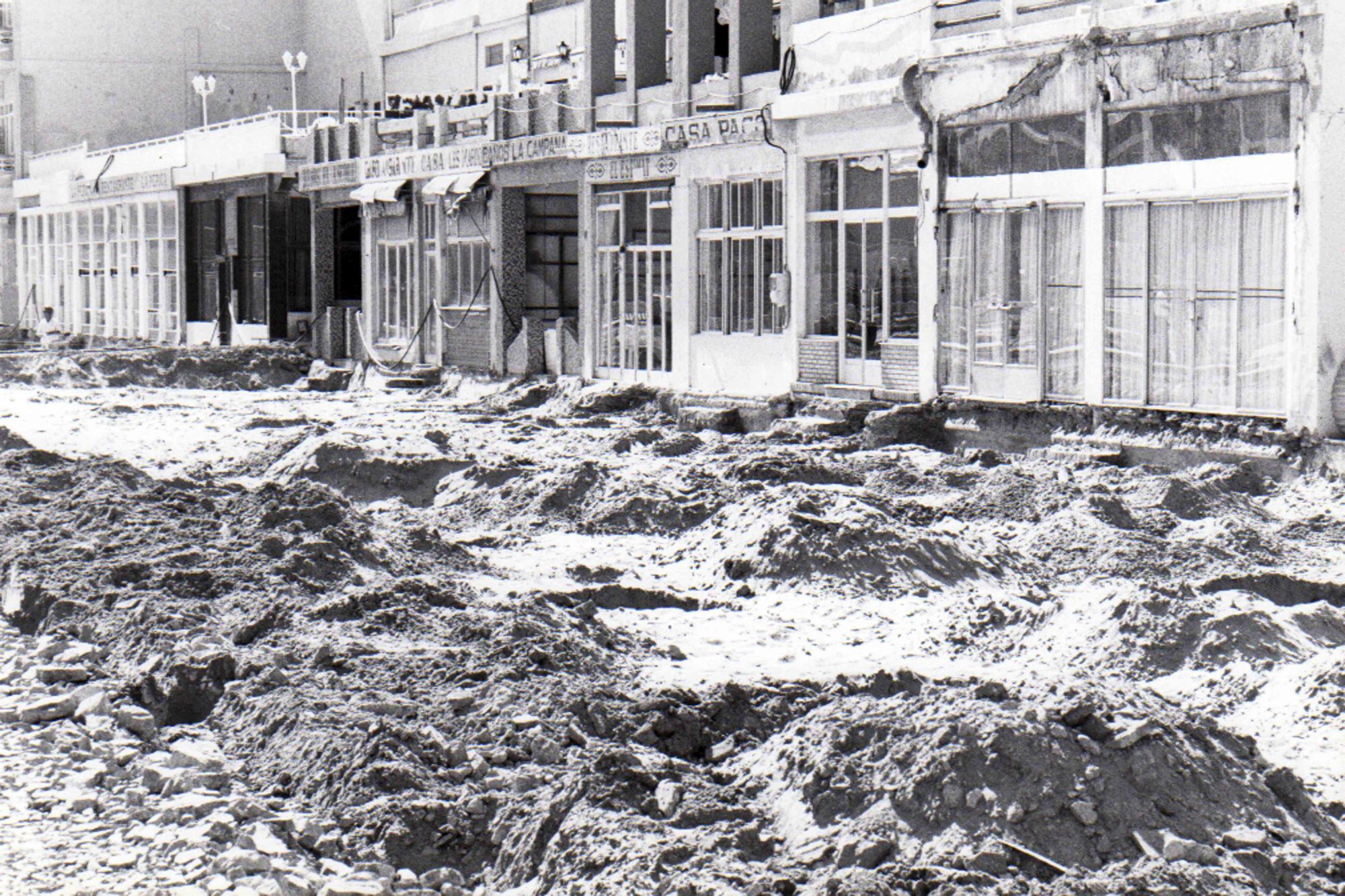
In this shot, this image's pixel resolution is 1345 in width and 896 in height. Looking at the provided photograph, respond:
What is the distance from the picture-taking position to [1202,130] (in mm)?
17359

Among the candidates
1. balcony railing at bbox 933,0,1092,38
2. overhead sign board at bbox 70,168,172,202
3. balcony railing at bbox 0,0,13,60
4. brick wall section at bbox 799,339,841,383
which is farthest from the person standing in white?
balcony railing at bbox 933,0,1092,38

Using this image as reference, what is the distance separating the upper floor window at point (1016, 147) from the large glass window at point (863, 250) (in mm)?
926

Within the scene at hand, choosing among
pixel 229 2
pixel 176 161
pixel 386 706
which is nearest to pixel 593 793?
pixel 386 706

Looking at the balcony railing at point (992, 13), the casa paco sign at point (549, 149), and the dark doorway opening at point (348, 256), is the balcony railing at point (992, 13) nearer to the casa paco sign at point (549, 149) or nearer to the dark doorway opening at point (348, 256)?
the casa paco sign at point (549, 149)

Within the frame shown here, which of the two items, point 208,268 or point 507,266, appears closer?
point 507,266

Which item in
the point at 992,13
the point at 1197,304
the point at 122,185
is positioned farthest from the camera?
the point at 122,185

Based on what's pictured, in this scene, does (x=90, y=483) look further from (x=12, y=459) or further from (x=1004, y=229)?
(x=1004, y=229)

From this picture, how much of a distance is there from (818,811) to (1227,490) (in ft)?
31.5

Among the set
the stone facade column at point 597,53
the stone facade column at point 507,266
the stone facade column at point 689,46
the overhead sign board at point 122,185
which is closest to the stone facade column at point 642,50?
the stone facade column at point 597,53

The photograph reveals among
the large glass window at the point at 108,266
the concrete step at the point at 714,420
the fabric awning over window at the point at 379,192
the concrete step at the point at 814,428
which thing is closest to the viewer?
the concrete step at the point at 814,428

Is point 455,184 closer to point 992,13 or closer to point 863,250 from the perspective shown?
point 863,250

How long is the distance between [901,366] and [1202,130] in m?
5.36

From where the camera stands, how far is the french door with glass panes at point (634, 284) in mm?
26922

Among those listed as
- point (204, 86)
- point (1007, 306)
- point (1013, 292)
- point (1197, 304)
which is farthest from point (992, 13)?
point (204, 86)
